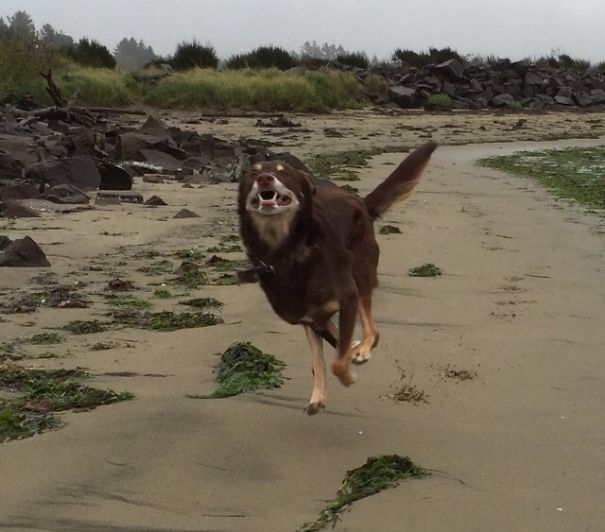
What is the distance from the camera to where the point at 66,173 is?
13.4 m

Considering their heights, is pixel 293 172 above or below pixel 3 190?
above

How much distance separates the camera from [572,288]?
774 centimetres

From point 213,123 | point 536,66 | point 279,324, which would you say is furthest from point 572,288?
point 536,66

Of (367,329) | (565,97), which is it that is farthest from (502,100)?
(367,329)

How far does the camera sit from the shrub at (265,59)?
4425cm

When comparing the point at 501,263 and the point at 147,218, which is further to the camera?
the point at 147,218

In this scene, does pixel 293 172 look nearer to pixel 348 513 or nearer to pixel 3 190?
pixel 348 513

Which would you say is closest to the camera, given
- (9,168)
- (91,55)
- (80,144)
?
(9,168)

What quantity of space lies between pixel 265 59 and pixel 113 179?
33013 millimetres

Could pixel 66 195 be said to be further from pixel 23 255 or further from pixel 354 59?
pixel 354 59

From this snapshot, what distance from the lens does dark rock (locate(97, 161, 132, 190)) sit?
1320 cm

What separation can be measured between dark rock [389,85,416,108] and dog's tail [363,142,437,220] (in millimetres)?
33256

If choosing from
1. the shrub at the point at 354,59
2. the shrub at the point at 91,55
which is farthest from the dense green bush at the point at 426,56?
the shrub at the point at 91,55

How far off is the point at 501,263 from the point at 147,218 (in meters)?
4.16
